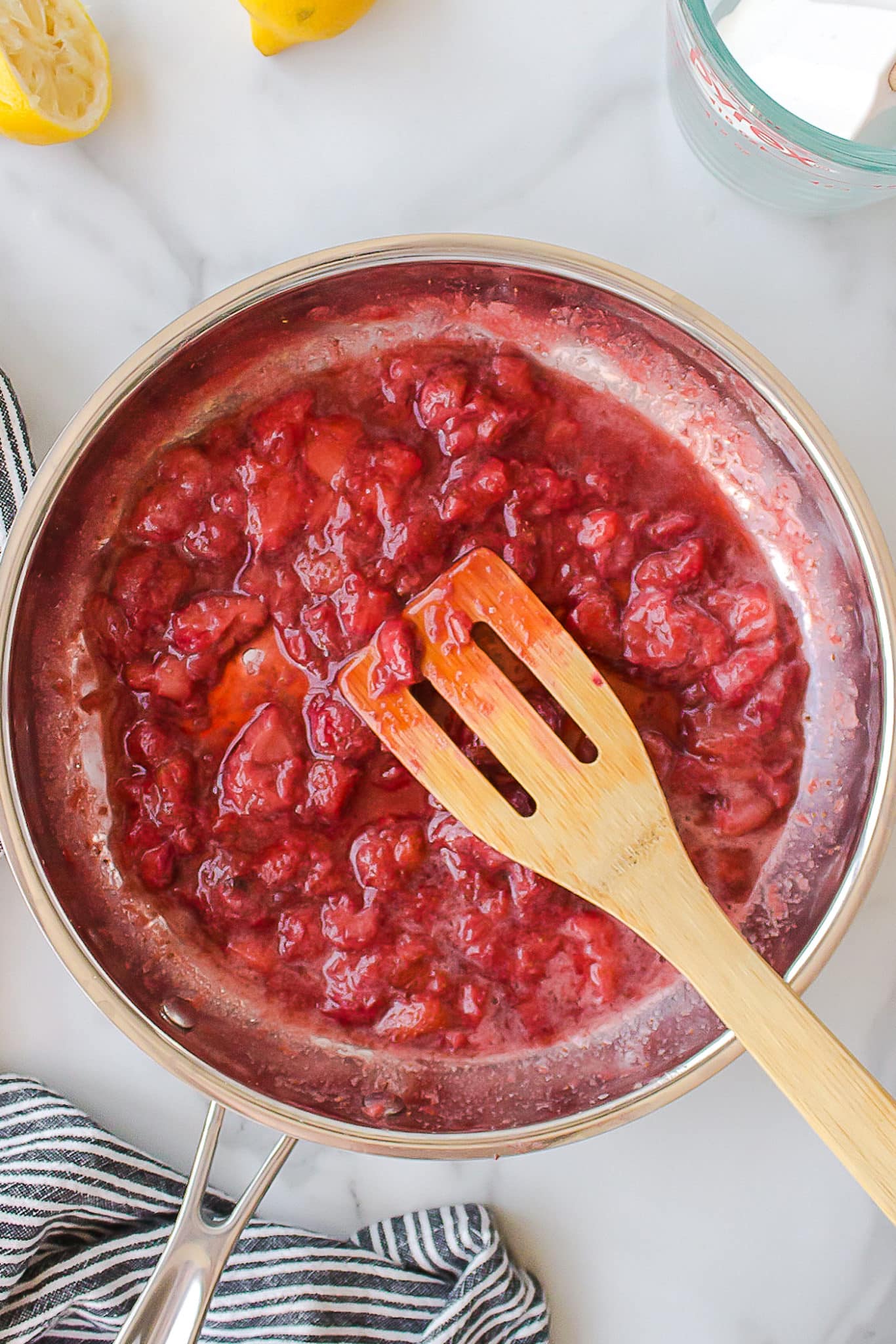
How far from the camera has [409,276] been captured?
1.85 m

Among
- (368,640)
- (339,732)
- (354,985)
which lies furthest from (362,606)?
(354,985)

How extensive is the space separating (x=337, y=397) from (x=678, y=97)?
87cm

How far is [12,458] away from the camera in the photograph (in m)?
1.93

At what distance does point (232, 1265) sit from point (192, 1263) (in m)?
0.31

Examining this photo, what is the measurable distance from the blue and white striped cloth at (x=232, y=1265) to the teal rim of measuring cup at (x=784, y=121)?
202cm

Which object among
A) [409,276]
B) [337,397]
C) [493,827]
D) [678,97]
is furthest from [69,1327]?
[678,97]

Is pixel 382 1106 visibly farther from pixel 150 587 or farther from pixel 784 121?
pixel 784 121

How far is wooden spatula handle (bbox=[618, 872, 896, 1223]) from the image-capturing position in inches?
55.9

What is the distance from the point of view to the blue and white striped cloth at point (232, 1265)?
2.01 m

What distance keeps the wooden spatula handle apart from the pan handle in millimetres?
768

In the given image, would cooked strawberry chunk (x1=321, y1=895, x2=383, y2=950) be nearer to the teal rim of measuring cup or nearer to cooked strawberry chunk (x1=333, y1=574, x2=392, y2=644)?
cooked strawberry chunk (x1=333, y1=574, x2=392, y2=644)

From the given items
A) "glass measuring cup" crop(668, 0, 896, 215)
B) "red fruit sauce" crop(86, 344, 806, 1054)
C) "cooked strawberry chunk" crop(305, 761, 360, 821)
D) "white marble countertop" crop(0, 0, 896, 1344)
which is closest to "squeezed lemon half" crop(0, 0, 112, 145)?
"white marble countertop" crop(0, 0, 896, 1344)

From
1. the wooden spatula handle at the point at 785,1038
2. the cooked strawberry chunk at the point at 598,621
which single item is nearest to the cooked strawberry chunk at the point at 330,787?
the cooked strawberry chunk at the point at 598,621

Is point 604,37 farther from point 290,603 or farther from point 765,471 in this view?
point 290,603
